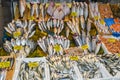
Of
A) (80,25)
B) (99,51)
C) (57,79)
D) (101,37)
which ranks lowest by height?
(57,79)

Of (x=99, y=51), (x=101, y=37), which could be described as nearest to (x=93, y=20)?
(x=101, y=37)

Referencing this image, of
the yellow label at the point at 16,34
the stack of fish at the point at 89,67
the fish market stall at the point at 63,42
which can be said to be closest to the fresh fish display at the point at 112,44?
the fish market stall at the point at 63,42

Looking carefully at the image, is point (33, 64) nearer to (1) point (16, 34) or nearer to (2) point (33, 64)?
(2) point (33, 64)

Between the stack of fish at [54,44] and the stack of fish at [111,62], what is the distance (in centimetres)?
34

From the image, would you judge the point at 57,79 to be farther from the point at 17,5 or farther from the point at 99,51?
the point at 17,5

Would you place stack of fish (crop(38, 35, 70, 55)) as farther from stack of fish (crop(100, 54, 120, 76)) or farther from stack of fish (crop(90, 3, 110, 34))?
stack of fish (crop(90, 3, 110, 34))

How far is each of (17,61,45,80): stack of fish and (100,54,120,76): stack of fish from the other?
1.55ft

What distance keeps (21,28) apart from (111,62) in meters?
0.89

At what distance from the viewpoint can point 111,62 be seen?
1.78 m

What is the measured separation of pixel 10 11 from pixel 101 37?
41.7 inches

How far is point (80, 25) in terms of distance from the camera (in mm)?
2332

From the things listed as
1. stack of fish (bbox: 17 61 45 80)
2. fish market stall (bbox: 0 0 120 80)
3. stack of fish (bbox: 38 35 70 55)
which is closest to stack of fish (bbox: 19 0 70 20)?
fish market stall (bbox: 0 0 120 80)

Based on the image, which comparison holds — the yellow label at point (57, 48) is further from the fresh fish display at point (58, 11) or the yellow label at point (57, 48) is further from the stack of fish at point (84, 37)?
the fresh fish display at point (58, 11)

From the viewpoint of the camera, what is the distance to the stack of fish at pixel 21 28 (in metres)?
2.10
